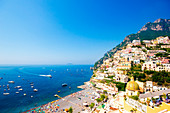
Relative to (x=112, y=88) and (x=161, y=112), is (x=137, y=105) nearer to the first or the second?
(x=161, y=112)

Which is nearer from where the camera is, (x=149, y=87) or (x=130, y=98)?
(x=130, y=98)

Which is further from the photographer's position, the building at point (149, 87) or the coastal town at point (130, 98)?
the building at point (149, 87)

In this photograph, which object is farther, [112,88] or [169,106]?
[112,88]

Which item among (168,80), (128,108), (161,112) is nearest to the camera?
(161,112)

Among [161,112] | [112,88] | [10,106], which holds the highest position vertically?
[161,112]

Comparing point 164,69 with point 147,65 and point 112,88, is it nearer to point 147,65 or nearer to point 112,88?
point 147,65

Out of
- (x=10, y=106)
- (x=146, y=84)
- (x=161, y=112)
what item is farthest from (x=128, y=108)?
(x=10, y=106)

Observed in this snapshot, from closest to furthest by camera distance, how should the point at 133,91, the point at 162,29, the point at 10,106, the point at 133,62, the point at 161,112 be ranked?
1. the point at 161,112
2. the point at 133,91
3. the point at 10,106
4. the point at 133,62
5. the point at 162,29

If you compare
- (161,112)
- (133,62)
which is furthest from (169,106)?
(133,62)

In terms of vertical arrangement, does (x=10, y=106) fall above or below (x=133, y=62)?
below

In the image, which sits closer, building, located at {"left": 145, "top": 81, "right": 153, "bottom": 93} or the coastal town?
the coastal town

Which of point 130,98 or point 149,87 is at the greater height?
point 130,98
